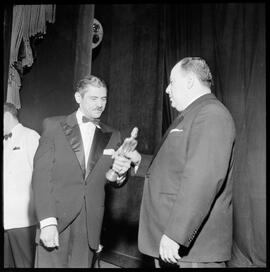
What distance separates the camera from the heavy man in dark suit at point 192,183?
4.58 feet

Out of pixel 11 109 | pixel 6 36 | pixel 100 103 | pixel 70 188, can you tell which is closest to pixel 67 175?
pixel 70 188

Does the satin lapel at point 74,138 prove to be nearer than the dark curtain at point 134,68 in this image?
Yes

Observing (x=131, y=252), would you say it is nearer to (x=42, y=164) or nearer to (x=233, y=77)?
(x=42, y=164)

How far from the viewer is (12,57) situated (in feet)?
7.62

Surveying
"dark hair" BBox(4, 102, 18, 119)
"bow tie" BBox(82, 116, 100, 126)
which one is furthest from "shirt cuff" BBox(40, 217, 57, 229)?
"dark hair" BBox(4, 102, 18, 119)

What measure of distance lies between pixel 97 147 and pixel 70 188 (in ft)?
0.89

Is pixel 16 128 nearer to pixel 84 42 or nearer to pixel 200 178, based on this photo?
pixel 84 42

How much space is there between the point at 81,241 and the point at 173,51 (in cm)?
173

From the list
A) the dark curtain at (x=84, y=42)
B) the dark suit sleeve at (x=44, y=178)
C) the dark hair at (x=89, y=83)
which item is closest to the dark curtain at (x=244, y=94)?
the dark curtain at (x=84, y=42)

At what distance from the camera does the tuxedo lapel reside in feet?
6.59

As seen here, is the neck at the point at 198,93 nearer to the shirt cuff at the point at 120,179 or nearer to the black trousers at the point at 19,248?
the shirt cuff at the point at 120,179

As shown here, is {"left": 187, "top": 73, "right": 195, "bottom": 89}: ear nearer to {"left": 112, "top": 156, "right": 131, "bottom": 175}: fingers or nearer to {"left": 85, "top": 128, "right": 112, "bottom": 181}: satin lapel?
{"left": 112, "top": 156, "right": 131, "bottom": 175}: fingers

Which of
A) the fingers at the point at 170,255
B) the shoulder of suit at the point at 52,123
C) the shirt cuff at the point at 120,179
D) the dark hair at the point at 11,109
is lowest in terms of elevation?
the fingers at the point at 170,255

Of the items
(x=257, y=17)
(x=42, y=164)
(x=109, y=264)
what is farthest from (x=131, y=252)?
(x=257, y=17)
